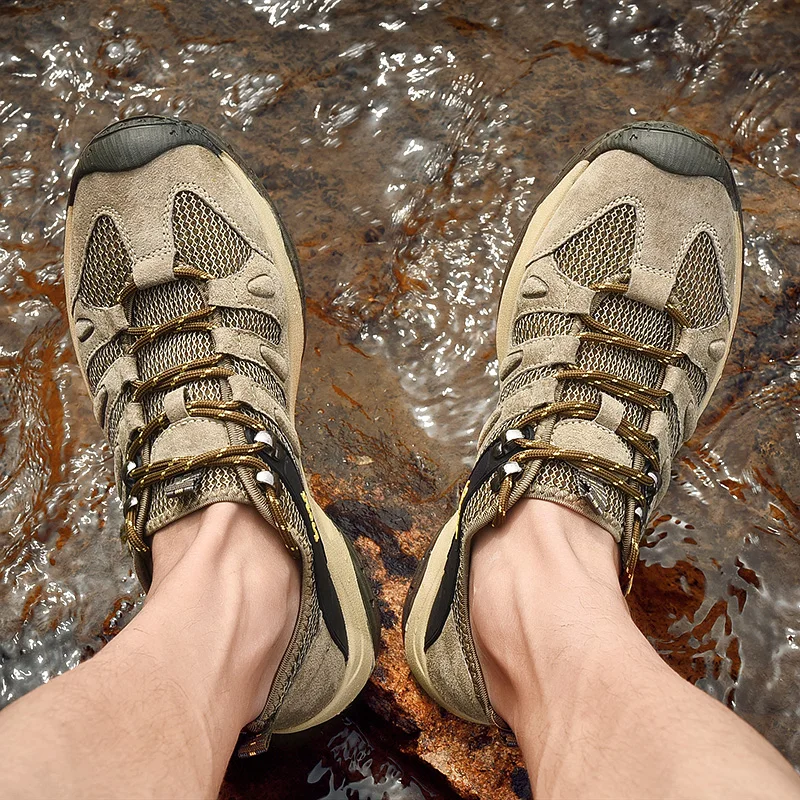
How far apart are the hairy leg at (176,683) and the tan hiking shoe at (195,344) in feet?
0.18

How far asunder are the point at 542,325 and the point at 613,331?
13 centimetres

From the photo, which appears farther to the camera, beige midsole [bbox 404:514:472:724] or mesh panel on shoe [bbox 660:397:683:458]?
mesh panel on shoe [bbox 660:397:683:458]

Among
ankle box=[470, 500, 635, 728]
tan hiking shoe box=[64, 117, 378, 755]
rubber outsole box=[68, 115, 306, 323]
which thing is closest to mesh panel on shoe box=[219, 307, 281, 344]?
tan hiking shoe box=[64, 117, 378, 755]

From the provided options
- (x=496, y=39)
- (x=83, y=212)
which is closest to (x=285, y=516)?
(x=83, y=212)

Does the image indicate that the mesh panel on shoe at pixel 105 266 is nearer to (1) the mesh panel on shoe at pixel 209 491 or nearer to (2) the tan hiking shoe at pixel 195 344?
(2) the tan hiking shoe at pixel 195 344

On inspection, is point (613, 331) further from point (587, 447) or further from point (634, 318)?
point (587, 447)

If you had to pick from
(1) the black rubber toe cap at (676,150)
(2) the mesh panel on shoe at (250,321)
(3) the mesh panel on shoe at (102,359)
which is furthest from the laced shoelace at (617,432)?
(3) the mesh panel on shoe at (102,359)

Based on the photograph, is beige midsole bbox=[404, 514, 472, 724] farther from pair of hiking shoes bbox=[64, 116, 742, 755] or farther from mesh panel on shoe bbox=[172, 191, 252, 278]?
mesh panel on shoe bbox=[172, 191, 252, 278]

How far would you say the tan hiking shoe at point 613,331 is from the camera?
1271 mm

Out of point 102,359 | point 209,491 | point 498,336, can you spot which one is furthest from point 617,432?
point 102,359

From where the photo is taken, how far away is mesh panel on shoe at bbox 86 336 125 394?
57.4 inches

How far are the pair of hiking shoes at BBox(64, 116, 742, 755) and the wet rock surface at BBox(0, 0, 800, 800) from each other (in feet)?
0.38

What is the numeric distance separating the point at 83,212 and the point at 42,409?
403mm

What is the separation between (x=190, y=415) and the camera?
131 centimetres
